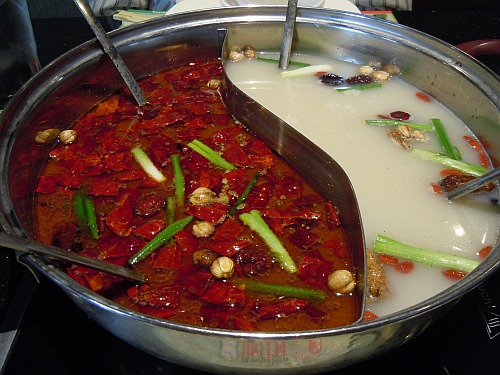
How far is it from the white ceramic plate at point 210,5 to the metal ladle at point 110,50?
0.91 meters

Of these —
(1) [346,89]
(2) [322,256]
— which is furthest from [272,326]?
(1) [346,89]

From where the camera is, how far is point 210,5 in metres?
3.14

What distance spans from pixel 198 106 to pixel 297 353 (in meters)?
1.39

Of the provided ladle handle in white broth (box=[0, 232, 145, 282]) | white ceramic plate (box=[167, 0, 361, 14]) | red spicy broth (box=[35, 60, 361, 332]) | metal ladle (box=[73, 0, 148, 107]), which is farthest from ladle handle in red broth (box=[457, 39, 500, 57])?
ladle handle in white broth (box=[0, 232, 145, 282])

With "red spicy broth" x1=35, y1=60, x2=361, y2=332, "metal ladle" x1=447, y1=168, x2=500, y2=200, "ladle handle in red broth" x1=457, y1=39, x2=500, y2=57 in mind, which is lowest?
"red spicy broth" x1=35, y1=60, x2=361, y2=332

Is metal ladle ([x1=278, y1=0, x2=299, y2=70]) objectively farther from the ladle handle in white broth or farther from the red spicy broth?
the ladle handle in white broth

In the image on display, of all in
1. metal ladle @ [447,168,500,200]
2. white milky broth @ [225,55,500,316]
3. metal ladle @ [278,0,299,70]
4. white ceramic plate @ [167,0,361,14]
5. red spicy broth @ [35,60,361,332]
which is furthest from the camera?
white ceramic plate @ [167,0,361,14]

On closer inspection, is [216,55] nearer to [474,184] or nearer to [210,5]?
[210,5]

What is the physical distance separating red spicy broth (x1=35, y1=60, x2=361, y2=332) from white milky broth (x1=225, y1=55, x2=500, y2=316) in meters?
0.21

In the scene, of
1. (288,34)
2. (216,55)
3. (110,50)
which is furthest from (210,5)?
(110,50)

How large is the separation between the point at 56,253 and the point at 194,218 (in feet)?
1.87

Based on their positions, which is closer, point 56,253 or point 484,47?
point 56,253

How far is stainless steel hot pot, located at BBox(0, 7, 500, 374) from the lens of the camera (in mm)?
1192

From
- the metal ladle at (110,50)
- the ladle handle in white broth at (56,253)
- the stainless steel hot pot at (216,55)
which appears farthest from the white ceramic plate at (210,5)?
the ladle handle in white broth at (56,253)
